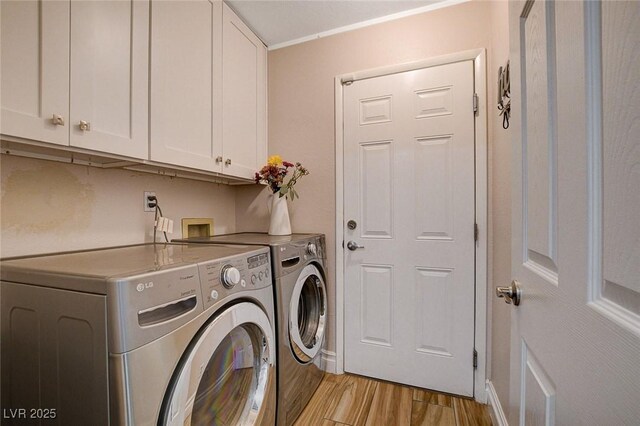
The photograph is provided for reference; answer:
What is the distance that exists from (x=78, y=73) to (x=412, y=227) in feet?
5.91

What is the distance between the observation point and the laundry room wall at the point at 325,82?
171 centimetres

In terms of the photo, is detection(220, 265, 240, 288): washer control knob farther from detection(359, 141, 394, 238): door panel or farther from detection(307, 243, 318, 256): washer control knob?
detection(359, 141, 394, 238): door panel

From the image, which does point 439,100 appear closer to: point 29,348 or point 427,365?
point 427,365

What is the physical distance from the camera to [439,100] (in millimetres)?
1741

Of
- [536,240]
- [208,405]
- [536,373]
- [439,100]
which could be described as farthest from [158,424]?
[439,100]

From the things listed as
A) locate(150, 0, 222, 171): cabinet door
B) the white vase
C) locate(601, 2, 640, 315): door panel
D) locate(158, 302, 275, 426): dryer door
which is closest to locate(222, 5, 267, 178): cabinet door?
locate(150, 0, 222, 171): cabinet door

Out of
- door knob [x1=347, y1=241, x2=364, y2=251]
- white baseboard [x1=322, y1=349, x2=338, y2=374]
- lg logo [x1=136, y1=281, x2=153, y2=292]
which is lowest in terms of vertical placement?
white baseboard [x1=322, y1=349, x2=338, y2=374]

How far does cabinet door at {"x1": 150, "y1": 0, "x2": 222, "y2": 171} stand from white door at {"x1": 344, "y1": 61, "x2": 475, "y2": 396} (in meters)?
0.92

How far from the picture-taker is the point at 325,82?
6.73 feet

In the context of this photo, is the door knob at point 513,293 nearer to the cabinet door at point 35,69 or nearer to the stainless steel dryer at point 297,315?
the stainless steel dryer at point 297,315

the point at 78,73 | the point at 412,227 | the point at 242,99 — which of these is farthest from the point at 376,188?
the point at 78,73

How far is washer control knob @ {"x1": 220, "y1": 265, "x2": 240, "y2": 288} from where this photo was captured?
3.15ft

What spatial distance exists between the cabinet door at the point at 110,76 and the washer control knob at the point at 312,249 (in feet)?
3.24

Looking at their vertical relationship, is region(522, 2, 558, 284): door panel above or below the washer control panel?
above
